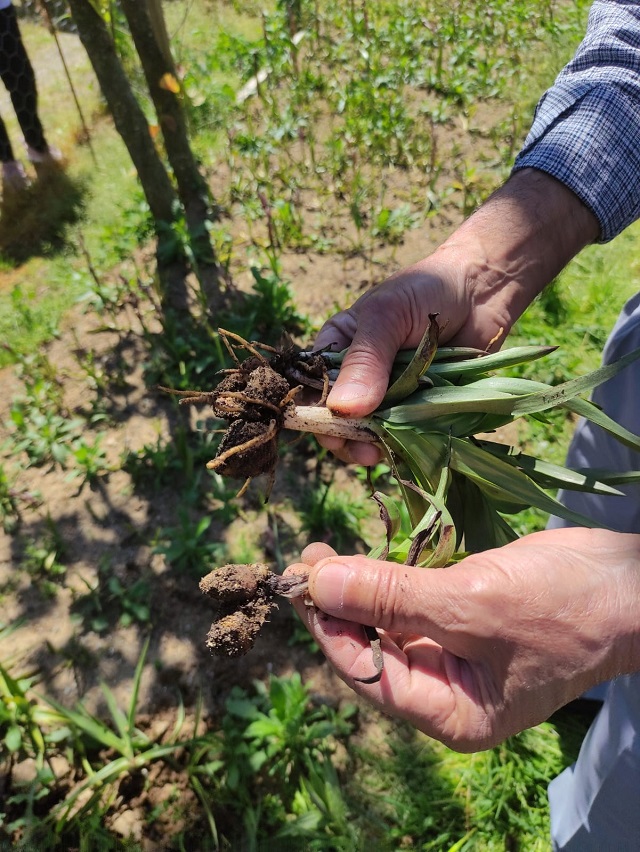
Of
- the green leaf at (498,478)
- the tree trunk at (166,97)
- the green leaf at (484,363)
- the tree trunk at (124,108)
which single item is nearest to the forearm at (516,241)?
the green leaf at (484,363)

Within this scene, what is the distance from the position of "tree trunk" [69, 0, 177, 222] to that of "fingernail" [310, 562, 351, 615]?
3.13 meters

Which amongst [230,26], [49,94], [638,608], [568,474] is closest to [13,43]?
A: [49,94]

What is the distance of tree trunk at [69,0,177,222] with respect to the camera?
3.03 metres

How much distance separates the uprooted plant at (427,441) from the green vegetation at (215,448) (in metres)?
0.71

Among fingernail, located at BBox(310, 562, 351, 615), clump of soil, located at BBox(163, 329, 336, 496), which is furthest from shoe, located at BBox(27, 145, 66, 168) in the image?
fingernail, located at BBox(310, 562, 351, 615)

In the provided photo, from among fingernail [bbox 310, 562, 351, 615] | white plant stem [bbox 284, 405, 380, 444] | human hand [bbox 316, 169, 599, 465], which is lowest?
fingernail [bbox 310, 562, 351, 615]

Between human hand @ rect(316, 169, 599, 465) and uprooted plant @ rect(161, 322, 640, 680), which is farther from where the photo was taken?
human hand @ rect(316, 169, 599, 465)

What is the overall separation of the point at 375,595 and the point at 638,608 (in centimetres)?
56

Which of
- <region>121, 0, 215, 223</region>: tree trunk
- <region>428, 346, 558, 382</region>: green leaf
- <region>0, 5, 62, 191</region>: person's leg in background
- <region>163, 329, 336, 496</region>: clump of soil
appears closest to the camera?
<region>428, 346, 558, 382</region>: green leaf

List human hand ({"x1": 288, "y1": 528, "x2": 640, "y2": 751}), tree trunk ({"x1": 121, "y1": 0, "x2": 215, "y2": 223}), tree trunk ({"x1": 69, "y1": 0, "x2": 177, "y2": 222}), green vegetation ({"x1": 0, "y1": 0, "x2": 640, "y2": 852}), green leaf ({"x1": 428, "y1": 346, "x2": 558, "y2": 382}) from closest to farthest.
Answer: human hand ({"x1": 288, "y1": 528, "x2": 640, "y2": 751}) → green leaf ({"x1": 428, "y1": 346, "x2": 558, "y2": 382}) → green vegetation ({"x1": 0, "y1": 0, "x2": 640, "y2": 852}) → tree trunk ({"x1": 69, "y1": 0, "x2": 177, "y2": 222}) → tree trunk ({"x1": 121, "y1": 0, "x2": 215, "y2": 223})

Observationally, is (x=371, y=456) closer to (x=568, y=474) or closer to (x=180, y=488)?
(x=568, y=474)

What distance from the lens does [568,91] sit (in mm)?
1987

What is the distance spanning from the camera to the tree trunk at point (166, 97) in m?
3.36

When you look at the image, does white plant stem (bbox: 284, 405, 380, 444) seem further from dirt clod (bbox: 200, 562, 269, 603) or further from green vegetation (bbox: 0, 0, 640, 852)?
green vegetation (bbox: 0, 0, 640, 852)
